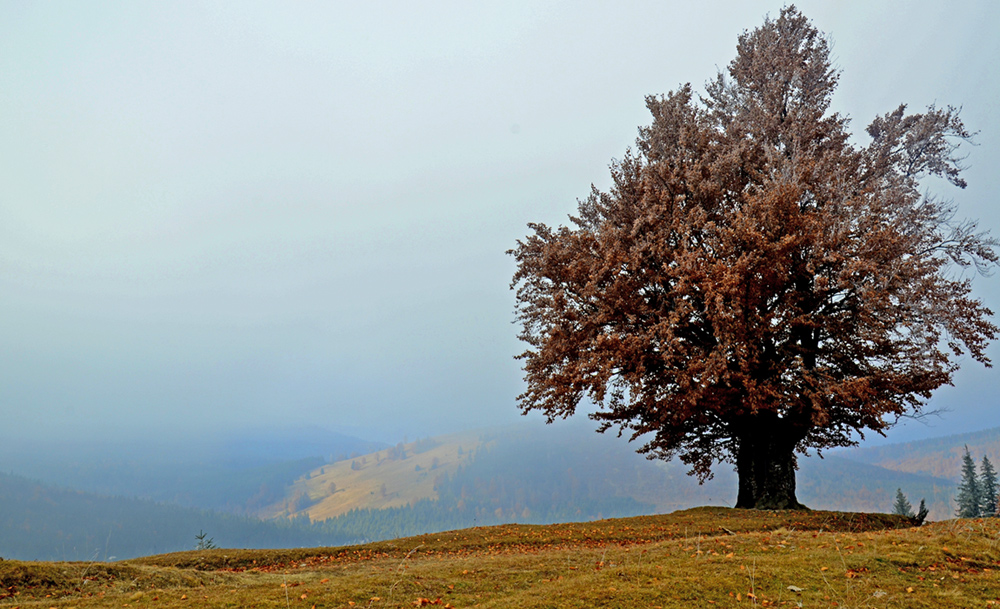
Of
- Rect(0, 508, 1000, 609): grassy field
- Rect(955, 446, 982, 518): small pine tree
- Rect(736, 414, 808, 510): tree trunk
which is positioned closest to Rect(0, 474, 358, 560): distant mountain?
Rect(955, 446, 982, 518): small pine tree

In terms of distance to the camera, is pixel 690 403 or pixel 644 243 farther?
pixel 644 243

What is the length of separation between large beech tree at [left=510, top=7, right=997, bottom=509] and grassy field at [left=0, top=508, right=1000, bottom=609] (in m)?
7.40

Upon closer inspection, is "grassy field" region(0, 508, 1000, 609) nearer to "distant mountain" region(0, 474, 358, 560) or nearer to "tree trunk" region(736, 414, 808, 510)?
"tree trunk" region(736, 414, 808, 510)

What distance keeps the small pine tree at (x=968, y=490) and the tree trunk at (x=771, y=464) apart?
122ft

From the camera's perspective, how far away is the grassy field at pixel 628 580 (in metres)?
6.73

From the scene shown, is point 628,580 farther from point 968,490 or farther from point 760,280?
point 968,490

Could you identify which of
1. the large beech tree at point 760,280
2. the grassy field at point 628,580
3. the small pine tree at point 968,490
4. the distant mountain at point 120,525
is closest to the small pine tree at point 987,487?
the small pine tree at point 968,490

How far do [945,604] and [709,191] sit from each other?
607 inches

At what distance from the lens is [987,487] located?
4581 cm

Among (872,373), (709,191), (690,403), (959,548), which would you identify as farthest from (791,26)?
(959,548)

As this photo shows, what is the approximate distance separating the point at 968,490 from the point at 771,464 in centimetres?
4293

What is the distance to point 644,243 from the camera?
18641mm

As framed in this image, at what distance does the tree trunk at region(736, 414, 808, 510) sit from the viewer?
20.4 metres

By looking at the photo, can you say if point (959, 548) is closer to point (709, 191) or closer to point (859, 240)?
point (859, 240)
